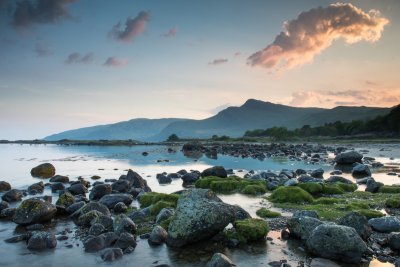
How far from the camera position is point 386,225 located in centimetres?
1541

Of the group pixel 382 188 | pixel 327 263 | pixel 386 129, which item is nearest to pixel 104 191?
pixel 327 263

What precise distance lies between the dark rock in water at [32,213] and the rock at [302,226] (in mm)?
12316

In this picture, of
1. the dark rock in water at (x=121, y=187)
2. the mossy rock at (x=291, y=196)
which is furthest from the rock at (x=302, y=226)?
the dark rock in water at (x=121, y=187)

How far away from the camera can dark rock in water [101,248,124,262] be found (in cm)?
1282

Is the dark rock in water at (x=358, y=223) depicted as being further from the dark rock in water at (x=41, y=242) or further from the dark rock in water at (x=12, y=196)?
the dark rock in water at (x=12, y=196)

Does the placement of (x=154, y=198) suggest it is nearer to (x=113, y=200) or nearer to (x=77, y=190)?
(x=113, y=200)

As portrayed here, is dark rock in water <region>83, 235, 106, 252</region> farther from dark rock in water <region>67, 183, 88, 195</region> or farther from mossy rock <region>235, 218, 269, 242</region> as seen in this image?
dark rock in water <region>67, 183, 88, 195</region>

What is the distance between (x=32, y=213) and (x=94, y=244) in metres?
6.03

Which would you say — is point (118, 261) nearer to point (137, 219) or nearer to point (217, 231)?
point (217, 231)

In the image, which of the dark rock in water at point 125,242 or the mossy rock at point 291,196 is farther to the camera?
the mossy rock at point 291,196

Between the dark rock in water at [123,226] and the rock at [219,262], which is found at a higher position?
the dark rock in water at [123,226]

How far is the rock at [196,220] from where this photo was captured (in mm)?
14180

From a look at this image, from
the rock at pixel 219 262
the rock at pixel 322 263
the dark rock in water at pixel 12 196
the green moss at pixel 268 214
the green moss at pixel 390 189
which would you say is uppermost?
the dark rock in water at pixel 12 196

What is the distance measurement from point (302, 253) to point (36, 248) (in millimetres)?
10343
